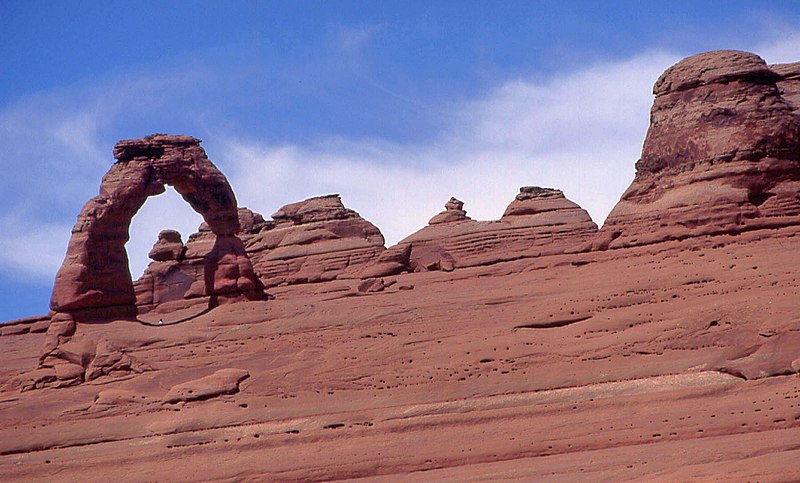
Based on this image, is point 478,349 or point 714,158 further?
point 714,158

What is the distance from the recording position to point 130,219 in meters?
28.3

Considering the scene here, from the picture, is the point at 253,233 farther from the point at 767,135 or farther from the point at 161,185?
the point at 767,135

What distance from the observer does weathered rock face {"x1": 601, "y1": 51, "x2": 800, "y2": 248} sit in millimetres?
23484

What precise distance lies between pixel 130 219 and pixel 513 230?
17.7 meters

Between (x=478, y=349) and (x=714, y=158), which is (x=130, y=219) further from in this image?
(x=714, y=158)

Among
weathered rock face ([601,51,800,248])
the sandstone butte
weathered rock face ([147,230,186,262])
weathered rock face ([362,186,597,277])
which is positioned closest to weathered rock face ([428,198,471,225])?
weathered rock face ([362,186,597,277])

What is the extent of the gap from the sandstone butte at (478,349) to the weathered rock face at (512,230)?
36.0 feet

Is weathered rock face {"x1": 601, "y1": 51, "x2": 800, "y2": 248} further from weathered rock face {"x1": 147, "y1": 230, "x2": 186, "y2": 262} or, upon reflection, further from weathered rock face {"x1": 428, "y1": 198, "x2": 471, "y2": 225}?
weathered rock face {"x1": 147, "y1": 230, "x2": 186, "y2": 262}

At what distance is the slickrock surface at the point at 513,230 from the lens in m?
40.6

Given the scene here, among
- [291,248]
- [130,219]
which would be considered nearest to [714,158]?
[130,219]

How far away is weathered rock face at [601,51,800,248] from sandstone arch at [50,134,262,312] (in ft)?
32.4

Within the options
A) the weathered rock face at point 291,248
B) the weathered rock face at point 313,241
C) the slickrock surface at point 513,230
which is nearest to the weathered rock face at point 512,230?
the slickrock surface at point 513,230

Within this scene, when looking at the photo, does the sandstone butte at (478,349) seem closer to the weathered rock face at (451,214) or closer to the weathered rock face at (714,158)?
the weathered rock face at (714,158)

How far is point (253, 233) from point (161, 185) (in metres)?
18.1
